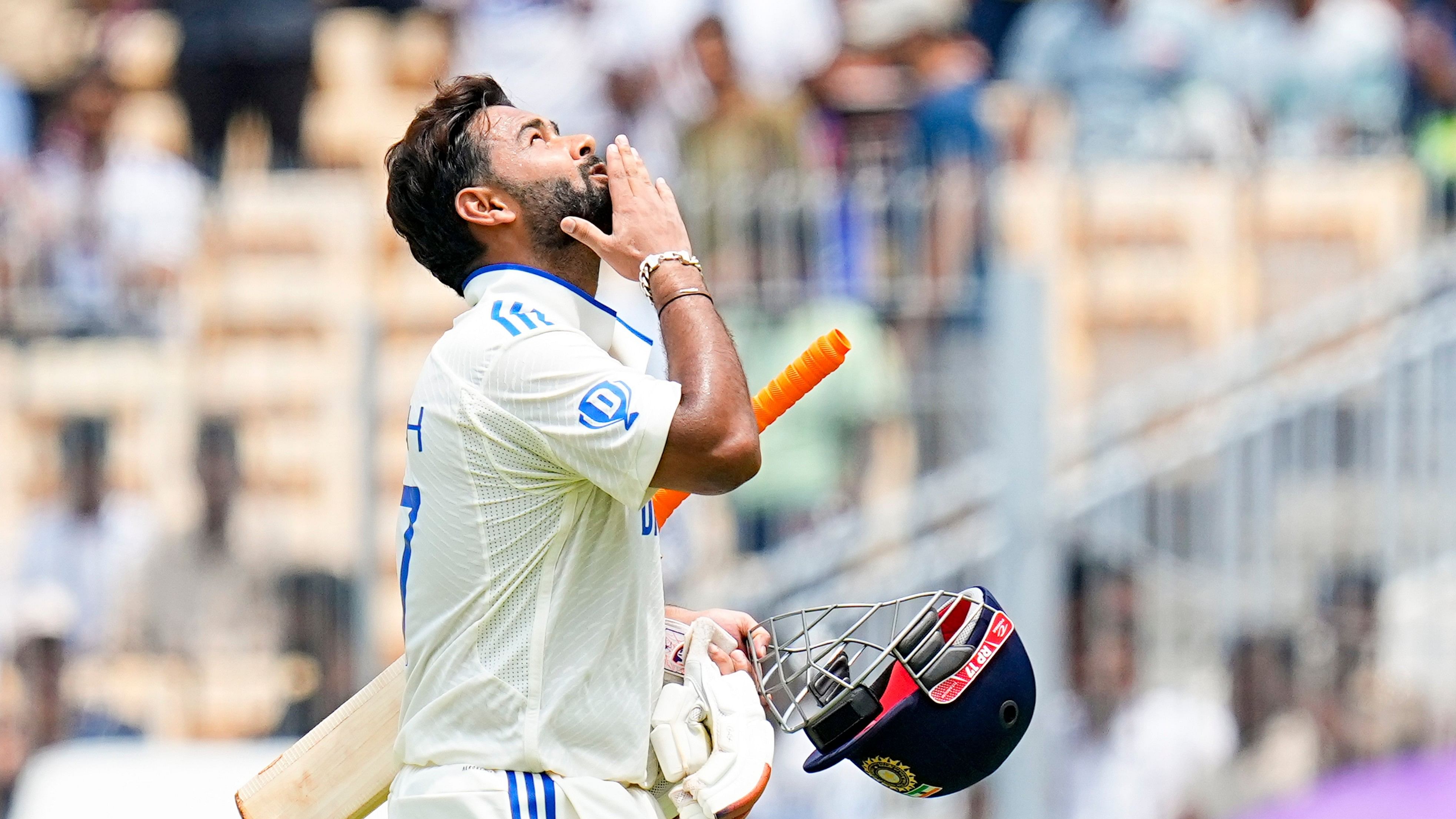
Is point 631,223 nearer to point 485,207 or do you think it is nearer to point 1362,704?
point 485,207

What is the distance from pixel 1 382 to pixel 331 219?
4.37ft

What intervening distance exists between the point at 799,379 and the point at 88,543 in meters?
4.69

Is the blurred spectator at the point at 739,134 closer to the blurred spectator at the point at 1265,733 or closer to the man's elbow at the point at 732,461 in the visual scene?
the blurred spectator at the point at 1265,733

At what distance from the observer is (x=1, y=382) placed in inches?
280

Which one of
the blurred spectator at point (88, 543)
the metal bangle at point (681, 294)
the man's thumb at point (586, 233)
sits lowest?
the blurred spectator at point (88, 543)

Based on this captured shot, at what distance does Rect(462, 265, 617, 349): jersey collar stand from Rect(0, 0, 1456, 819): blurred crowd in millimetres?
3610

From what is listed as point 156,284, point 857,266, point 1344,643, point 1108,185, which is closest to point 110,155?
point 156,284

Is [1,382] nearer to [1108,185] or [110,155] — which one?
[110,155]

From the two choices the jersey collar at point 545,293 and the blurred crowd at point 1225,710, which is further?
the blurred crowd at point 1225,710

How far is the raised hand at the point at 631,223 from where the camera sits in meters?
2.86

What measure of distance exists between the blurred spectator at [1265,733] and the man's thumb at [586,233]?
4511 mm

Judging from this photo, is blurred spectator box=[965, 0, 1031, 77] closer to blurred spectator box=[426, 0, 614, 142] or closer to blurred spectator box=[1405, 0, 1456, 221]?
blurred spectator box=[426, 0, 614, 142]

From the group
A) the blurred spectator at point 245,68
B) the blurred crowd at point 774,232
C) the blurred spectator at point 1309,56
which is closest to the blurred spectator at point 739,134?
the blurred crowd at point 774,232

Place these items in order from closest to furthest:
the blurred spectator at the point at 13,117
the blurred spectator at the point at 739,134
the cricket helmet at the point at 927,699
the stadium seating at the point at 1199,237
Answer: the cricket helmet at the point at 927,699
the stadium seating at the point at 1199,237
the blurred spectator at the point at 739,134
the blurred spectator at the point at 13,117
